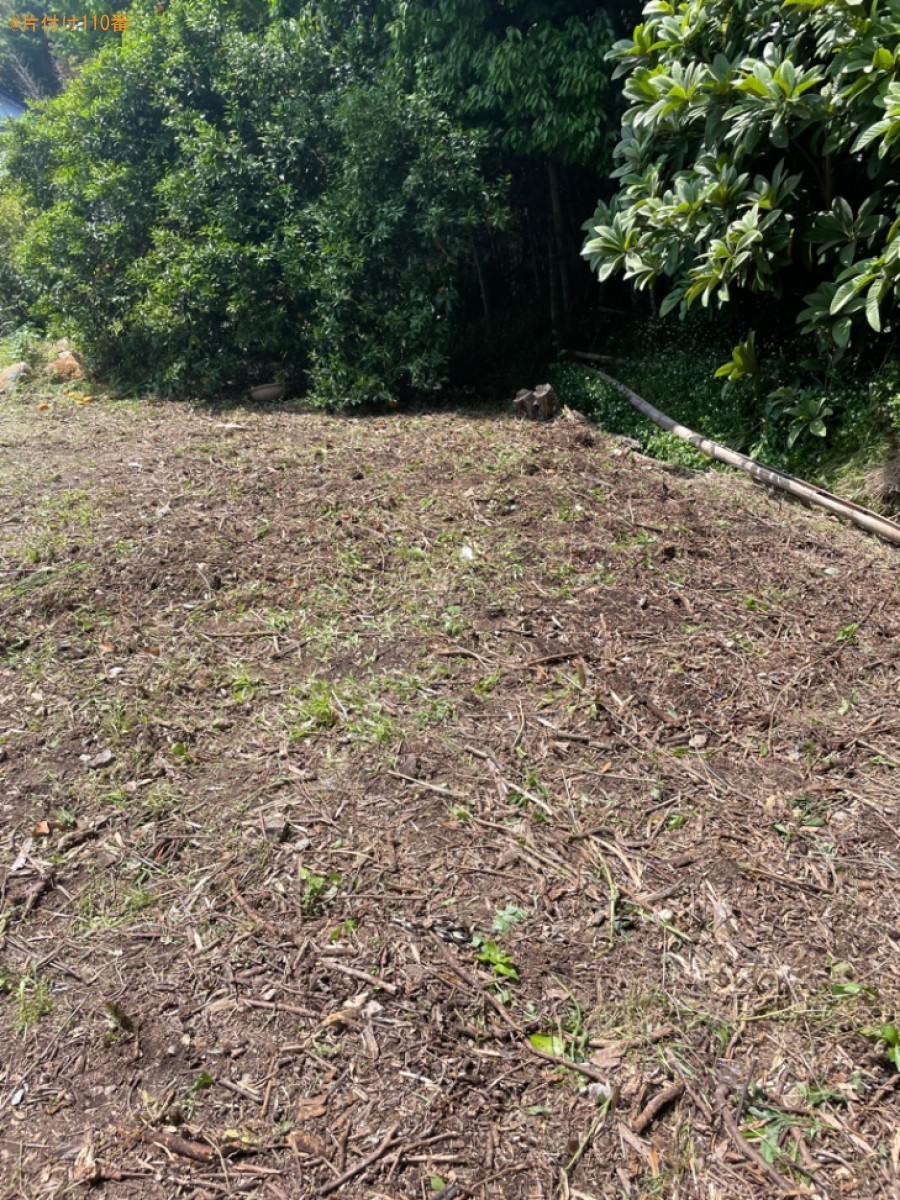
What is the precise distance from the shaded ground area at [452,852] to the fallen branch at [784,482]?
1.05 ft

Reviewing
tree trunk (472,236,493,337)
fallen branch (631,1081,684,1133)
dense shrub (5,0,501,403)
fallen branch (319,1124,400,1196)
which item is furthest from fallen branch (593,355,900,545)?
fallen branch (319,1124,400,1196)

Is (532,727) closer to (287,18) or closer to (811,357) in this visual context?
(811,357)

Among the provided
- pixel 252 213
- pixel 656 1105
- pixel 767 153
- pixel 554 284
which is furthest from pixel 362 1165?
pixel 554 284

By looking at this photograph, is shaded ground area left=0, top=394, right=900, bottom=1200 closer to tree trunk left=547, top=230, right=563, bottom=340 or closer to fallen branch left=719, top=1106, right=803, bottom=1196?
fallen branch left=719, top=1106, right=803, bottom=1196

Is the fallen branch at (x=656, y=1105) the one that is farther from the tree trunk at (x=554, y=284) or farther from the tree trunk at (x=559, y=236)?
the tree trunk at (x=559, y=236)

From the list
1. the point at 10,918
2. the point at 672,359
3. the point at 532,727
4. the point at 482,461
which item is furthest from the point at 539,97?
the point at 10,918

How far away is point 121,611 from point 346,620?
1044 millimetres

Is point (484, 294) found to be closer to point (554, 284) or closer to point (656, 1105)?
point (554, 284)

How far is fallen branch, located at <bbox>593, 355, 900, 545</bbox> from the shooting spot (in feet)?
14.8

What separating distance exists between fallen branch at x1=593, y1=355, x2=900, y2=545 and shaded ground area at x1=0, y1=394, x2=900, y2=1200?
0.32m

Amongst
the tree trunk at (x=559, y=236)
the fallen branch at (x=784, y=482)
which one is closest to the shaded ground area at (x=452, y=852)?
the fallen branch at (x=784, y=482)

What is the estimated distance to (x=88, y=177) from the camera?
8750 mm

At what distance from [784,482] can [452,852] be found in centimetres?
350

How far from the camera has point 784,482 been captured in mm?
5035
